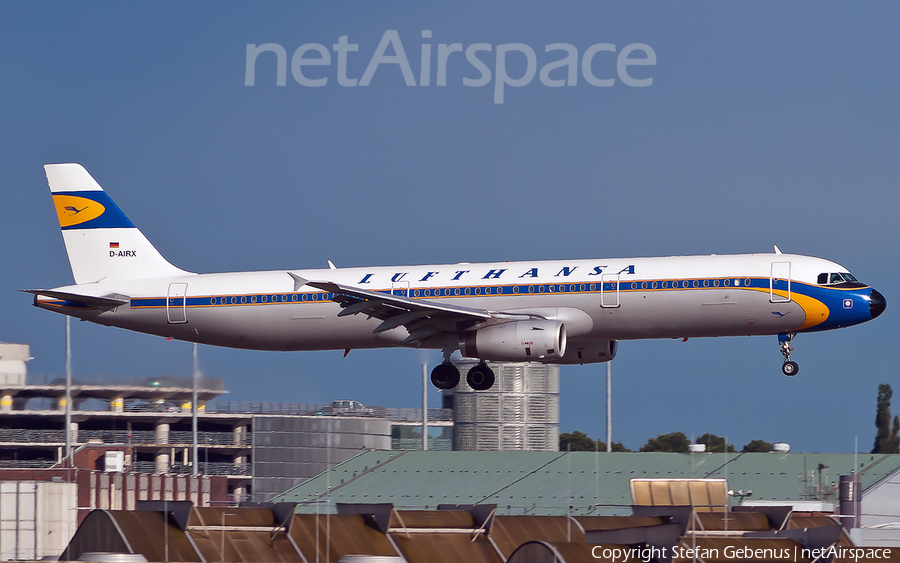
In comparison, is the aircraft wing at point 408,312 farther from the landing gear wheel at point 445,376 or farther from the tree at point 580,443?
the tree at point 580,443

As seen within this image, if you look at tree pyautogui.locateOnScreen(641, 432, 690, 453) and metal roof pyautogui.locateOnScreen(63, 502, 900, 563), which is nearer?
metal roof pyautogui.locateOnScreen(63, 502, 900, 563)

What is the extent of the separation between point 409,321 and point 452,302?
1.59 meters

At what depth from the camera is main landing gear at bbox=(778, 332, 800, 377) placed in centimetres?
4041

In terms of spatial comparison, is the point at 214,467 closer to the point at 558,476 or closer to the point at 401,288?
the point at 558,476

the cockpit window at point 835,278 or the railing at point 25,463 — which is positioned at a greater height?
the cockpit window at point 835,278

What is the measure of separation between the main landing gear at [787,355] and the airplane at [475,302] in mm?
40

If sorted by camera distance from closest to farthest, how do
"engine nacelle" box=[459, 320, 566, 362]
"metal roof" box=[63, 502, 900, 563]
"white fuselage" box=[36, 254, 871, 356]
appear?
"metal roof" box=[63, 502, 900, 563], "white fuselage" box=[36, 254, 871, 356], "engine nacelle" box=[459, 320, 566, 362]

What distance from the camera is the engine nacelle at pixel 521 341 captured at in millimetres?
38969

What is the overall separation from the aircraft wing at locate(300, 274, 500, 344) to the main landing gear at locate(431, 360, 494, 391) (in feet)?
5.38

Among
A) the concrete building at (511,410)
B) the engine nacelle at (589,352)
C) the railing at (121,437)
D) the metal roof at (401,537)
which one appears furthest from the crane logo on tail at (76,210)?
the concrete building at (511,410)

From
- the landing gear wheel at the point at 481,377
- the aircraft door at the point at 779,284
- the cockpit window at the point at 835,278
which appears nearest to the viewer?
the aircraft door at the point at 779,284

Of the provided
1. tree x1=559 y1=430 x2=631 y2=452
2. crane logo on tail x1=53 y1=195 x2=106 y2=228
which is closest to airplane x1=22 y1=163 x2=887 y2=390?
crane logo on tail x1=53 y1=195 x2=106 y2=228

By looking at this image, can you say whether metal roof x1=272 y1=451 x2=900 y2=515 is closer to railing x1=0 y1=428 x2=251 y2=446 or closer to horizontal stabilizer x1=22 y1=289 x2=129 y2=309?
horizontal stabilizer x1=22 y1=289 x2=129 y2=309

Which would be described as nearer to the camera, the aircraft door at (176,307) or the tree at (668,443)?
the aircraft door at (176,307)
